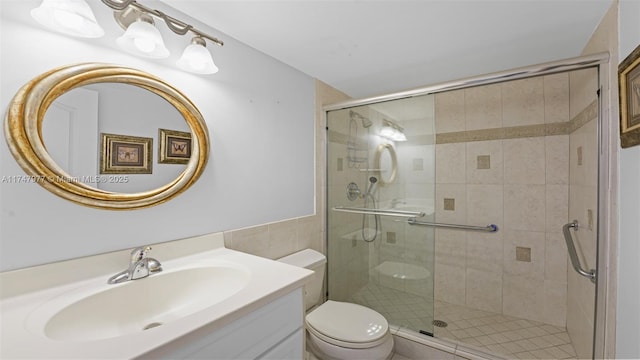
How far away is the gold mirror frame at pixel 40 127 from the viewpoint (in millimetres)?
813

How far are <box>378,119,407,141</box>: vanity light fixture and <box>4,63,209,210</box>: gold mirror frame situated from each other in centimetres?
134

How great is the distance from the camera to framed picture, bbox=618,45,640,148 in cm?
91

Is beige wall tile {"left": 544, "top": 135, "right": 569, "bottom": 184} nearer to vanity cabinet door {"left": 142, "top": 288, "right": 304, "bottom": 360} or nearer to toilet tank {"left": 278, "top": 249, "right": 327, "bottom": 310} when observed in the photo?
toilet tank {"left": 278, "top": 249, "right": 327, "bottom": 310}

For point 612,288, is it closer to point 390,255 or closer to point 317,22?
point 390,255

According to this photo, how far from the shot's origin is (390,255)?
6.37 ft

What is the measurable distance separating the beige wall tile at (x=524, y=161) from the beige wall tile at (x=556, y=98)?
19 cm

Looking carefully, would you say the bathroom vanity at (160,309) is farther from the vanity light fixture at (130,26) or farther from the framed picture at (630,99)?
the framed picture at (630,99)

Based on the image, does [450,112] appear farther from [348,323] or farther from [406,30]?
[348,323]

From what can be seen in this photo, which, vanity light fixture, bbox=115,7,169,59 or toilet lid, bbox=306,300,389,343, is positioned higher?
vanity light fixture, bbox=115,7,169,59

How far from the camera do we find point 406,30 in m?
1.40

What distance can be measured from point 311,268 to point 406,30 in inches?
60.0

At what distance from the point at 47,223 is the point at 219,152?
2.31 ft

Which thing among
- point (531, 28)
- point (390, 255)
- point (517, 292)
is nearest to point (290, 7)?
point (531, 28)

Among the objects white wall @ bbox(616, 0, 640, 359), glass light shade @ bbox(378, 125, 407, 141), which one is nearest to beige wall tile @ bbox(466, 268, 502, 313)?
white wall @ bbox(616, 0, 640, 359)
